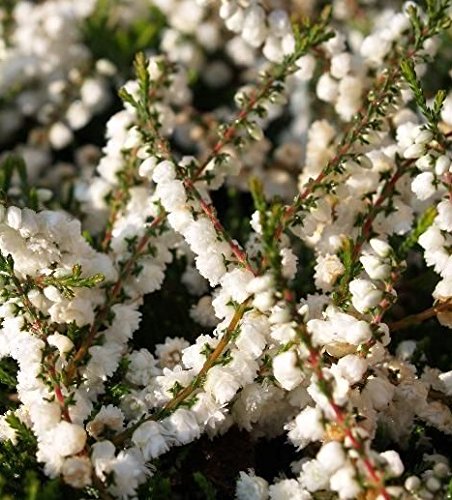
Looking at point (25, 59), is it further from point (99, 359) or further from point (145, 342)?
point (99, 359)

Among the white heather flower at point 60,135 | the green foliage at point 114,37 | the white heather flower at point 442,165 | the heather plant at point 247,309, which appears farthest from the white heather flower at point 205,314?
the green foliage at point 114,37

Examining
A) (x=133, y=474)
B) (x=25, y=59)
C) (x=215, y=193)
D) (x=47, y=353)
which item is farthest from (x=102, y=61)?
(x=133, y=474)

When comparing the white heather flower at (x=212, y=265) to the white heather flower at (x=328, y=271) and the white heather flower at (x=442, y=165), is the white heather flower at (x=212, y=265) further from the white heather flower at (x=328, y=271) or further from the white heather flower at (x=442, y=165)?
the white heather flower at (x=442, y=165)

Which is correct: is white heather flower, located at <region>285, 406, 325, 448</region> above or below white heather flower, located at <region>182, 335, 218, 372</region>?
below

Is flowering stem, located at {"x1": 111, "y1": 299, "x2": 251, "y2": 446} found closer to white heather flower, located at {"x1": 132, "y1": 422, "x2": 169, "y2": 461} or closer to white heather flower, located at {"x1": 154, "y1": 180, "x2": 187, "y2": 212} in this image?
white heather flower, located at {"x1": 132, "y1": 422, "x2": 169, "y2": 461}

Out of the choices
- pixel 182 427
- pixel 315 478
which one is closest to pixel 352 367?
pixel 315 478

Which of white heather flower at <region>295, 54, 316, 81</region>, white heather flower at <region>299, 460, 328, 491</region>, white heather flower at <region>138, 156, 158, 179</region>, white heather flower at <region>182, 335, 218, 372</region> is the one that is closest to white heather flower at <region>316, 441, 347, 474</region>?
white heather flower at <region>299, 460, 328, 491</region>

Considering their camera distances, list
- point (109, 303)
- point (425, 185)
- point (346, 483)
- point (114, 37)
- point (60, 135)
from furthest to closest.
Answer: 1. point (114, 37)
2. point (60, 135)
3. point (109, 303)
4. point (425, 185)
5. point (346, 483)

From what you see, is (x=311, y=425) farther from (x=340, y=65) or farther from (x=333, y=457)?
(x=340, y=65)
